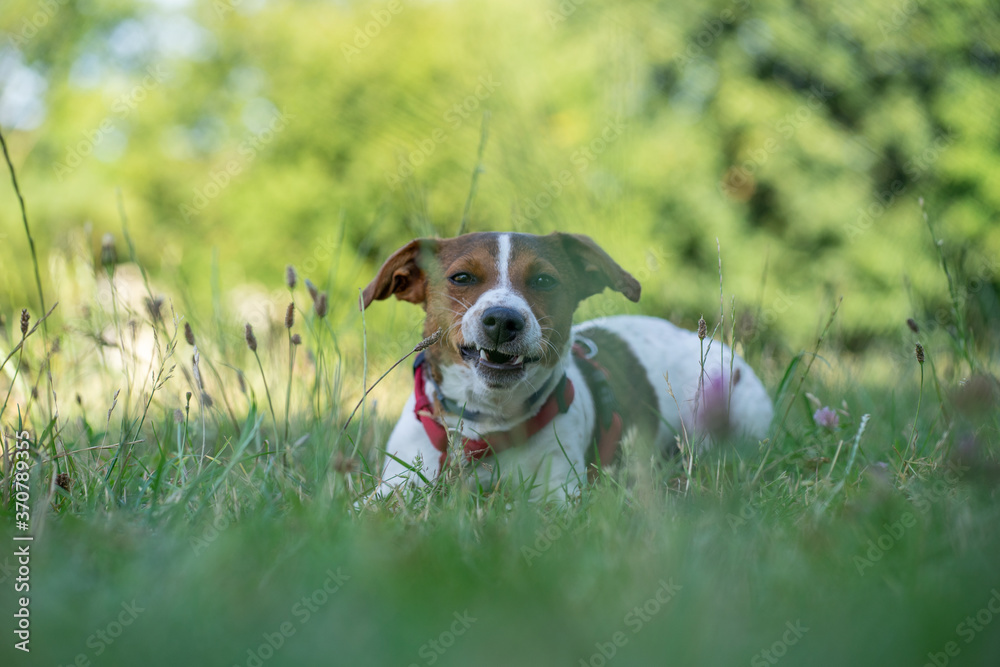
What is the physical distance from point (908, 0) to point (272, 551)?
785 cm

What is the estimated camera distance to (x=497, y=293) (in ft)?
8.21

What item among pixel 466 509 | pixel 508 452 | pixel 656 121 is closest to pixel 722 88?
pixel 656 121

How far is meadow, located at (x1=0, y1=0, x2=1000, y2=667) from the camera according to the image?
1318 mm

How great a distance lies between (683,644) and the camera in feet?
3.95

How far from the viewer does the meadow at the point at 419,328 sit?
132 centimetres

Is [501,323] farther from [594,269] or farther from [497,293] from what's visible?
[594,269]

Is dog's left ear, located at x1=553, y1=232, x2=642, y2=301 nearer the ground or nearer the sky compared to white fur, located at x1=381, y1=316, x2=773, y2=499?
nearer the sky

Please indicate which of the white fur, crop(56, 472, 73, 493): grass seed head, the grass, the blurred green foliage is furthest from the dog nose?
the blurred green foliage

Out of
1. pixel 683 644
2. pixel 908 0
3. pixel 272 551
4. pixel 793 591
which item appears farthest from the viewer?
pixel 908 0

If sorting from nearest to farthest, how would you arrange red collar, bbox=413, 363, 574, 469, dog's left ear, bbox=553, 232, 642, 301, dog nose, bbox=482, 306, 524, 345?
dog nose, bbox=482, 306, 524, 345 → red collar, bbox=413, 363, 574, 469 → dog's left ear, bbox=553, 232, 642, 301

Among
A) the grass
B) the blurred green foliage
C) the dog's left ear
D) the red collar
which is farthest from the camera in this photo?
the blurred green foliage

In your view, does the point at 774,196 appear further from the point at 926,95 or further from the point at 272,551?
the point at 272,551

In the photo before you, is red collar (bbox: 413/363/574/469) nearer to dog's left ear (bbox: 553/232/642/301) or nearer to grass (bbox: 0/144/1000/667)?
grass (bbox: 0/144/1000/667)

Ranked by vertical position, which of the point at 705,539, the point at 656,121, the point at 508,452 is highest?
the point at 656,121
